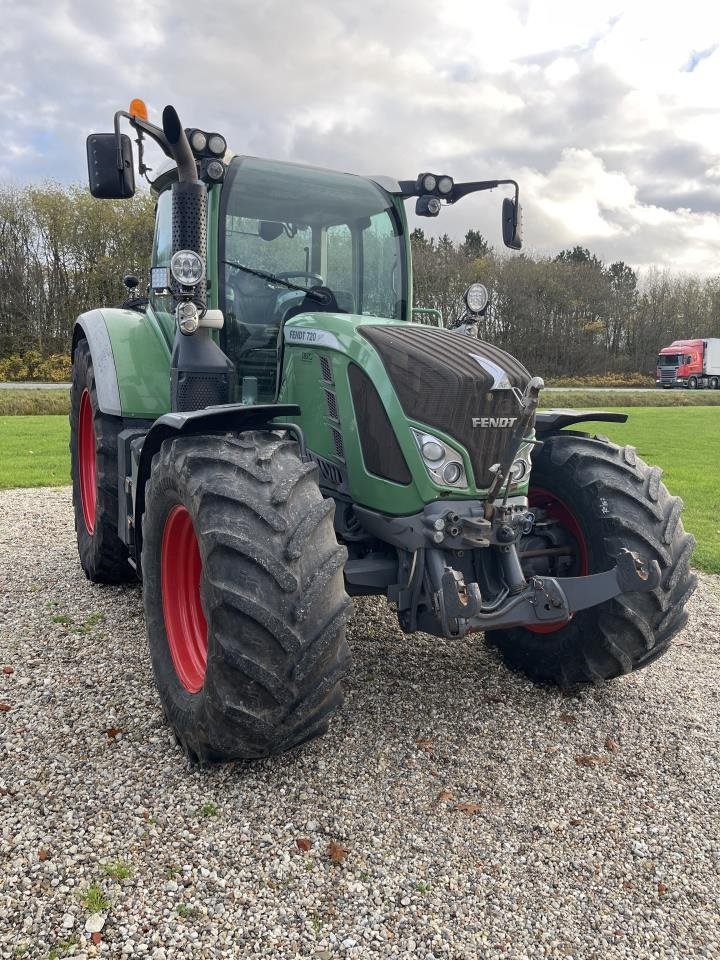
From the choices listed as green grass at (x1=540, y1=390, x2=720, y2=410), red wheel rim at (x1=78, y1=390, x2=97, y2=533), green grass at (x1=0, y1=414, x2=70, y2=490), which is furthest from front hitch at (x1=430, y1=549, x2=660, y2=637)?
green grass at (x1=540, y1=390, x2=720, y2=410)

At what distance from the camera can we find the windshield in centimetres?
390

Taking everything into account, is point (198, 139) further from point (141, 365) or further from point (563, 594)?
point (563, 594)

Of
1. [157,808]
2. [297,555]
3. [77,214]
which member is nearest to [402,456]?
[297,555]

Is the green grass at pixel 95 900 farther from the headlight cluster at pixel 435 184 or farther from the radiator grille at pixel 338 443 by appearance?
the headlight cluster at pixel 435 184

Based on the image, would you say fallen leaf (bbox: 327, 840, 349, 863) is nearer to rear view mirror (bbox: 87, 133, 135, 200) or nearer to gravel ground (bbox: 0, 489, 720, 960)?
gravel ground (bbox: 0, 489, 720, 960)

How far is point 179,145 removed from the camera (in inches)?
131

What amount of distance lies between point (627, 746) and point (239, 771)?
1.69 meters

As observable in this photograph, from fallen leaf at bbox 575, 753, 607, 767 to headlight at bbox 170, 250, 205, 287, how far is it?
2.66m

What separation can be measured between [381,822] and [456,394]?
164cm

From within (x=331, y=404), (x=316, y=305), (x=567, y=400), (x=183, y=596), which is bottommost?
(x=567, y=400)

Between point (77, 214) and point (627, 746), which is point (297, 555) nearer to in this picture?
point (627, 746)

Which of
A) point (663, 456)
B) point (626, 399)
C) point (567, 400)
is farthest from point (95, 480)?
point (626, 399)

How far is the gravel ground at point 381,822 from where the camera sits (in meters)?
2.22

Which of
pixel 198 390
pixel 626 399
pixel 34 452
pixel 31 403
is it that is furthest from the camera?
pixel 626 399
